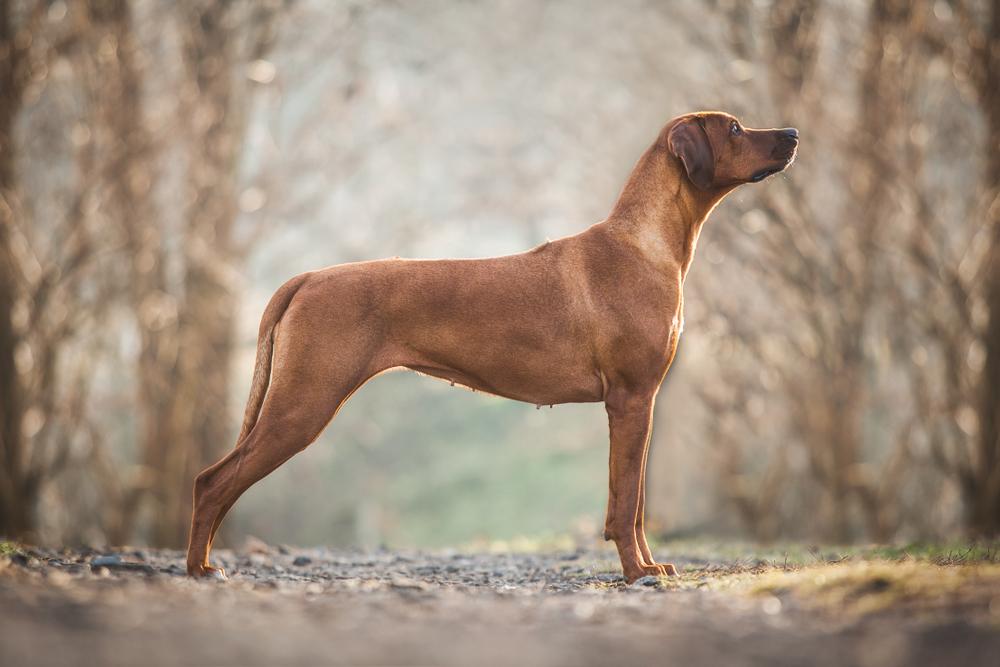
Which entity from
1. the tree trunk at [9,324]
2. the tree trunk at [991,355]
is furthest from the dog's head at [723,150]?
the tree trunk at [9,324]

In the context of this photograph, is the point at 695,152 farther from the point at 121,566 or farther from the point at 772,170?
the point at 121,566

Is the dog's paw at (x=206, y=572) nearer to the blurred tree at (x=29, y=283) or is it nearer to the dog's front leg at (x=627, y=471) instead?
the dog's front leg at (x=627, y=471)

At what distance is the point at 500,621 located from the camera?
3.79 meters

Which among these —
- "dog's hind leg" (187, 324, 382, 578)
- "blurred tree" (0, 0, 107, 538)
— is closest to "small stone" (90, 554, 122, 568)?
"dog's hind leg" (187, 324, 382, 578)

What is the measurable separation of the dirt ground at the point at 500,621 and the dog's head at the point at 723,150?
7.97 feet

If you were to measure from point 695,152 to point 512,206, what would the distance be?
15.1m

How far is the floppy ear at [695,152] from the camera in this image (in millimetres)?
6250

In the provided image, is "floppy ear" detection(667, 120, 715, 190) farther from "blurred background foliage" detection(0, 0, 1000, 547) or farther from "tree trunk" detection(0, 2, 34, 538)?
"tree trunk" detection(0, 2, 34, 538)

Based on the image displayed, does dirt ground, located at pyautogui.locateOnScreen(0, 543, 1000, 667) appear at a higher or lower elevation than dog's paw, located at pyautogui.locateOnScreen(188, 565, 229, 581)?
higher

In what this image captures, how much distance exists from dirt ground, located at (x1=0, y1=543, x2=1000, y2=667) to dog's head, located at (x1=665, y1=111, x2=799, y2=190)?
2430 millimetres

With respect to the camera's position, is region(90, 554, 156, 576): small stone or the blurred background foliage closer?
region(90, 554, 156, 576): small stone

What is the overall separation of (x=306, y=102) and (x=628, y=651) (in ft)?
54.6

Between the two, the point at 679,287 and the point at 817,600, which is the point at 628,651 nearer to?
the point at 817,600

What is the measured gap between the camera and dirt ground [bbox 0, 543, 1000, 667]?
3.09 metres
